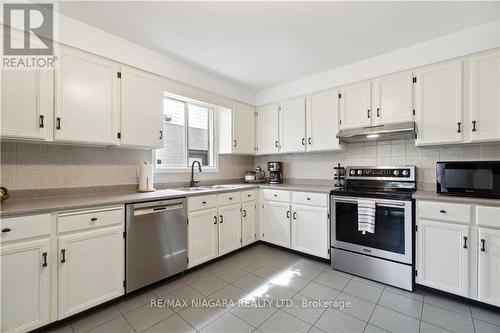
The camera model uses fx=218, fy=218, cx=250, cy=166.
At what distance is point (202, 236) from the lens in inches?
105

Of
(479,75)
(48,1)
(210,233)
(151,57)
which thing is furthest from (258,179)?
(48,1)

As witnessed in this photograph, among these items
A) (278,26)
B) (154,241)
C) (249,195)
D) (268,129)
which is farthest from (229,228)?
(278,26)

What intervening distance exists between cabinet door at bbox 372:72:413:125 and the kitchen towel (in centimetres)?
103

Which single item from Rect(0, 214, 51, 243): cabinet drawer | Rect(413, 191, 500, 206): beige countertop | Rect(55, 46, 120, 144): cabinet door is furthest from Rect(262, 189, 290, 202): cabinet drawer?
Rect(0, 214, 51, 243): cabinet drawer

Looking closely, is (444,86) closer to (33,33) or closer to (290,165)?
(290,165)

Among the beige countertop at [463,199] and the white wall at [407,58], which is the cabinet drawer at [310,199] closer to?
the beige countertop at [463,199]

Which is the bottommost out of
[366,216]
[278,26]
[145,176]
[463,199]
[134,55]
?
[366,216]

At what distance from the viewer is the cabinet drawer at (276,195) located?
3145 mm

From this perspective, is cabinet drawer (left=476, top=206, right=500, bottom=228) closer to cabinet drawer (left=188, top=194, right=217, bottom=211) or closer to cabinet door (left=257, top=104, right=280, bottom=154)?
cabinet door (left=257, top=104, right=280, bottom=154)

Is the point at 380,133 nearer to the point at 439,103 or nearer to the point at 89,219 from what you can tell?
the point at 439,103

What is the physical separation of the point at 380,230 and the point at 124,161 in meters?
3.04

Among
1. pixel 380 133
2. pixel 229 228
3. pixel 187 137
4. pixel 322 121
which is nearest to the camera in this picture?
pixel 380 133

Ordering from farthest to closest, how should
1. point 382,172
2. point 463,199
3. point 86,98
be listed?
1. point 382,172
2. point 86,98
3. point 463,199

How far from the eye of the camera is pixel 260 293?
2.18 metres
